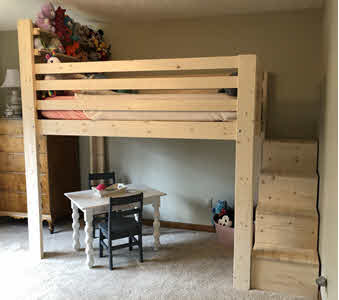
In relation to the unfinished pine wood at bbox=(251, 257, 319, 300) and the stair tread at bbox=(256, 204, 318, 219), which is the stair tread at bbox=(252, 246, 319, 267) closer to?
the unfinished pine wood at bbox=(251, 257, 319, 300)

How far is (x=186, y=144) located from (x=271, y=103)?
1047 millimetres

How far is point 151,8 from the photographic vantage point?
3281mm

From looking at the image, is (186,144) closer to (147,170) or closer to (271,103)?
(147,170)

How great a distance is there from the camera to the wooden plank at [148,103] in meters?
2.40

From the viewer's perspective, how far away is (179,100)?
246 centimetres

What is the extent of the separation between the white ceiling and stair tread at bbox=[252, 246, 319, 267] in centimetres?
Result: 219

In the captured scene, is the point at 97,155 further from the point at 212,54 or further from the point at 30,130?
the point at 212,54

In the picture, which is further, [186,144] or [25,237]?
[186,144]

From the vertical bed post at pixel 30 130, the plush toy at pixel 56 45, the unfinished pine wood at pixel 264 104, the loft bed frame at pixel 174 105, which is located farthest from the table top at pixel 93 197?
the plush toy at pixel 56 45

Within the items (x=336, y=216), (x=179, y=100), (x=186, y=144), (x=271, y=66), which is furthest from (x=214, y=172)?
(x=336, y=216)

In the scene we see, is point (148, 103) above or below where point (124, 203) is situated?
above

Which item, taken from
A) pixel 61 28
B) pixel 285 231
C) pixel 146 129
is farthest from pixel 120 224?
pixel 61 28

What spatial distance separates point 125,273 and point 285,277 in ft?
4.21

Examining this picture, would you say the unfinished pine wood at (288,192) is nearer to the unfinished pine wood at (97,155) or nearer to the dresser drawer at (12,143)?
the unfinished pine wood at (97,155)
